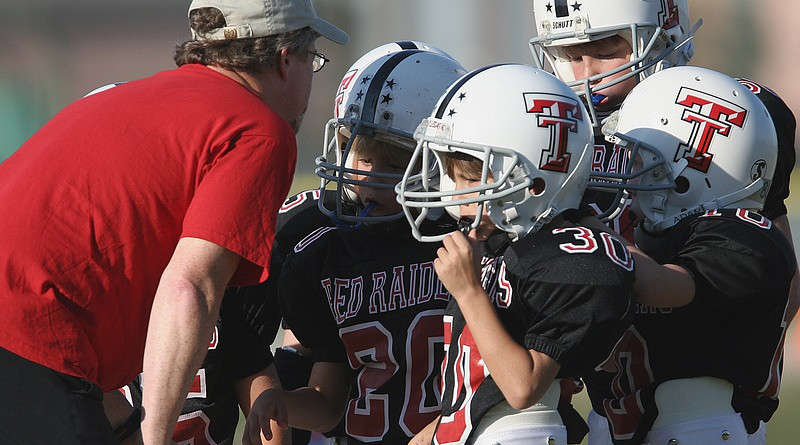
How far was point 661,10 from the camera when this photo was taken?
340 cm

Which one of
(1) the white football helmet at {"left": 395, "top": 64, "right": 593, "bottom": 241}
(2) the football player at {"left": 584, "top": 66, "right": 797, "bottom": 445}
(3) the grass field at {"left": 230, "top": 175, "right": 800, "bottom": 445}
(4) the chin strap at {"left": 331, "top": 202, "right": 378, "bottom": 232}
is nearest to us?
(1) the white football helmet at {"left": 395, "top": 64, "right": 593, "bottom": 241}

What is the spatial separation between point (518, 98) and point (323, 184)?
0.89 meters

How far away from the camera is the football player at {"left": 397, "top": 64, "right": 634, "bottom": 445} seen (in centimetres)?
233

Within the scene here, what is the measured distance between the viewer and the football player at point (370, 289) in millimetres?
2932

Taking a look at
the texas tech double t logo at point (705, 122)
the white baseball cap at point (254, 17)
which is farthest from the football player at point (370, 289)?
the texas tech double t logo at point (705, 122)

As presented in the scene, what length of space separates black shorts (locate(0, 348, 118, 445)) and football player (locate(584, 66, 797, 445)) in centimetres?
136

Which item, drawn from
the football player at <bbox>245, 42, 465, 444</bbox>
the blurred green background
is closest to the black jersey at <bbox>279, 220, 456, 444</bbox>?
the football player at <bbox>245, 42, 465, 444</bbox>

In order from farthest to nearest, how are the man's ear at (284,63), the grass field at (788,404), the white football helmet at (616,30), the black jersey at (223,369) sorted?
the grass field at (788,404)
the white football helmet at (616,30)
the black jersey at (223,369)
the man's ear at (284,63)

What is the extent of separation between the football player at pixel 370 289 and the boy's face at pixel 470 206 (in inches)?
14.2

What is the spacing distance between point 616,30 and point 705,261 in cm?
101

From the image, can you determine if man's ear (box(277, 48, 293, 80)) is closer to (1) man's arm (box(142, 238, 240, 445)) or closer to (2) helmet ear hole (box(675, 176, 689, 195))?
(1) man's arm (box(142, 238, 240, 445))

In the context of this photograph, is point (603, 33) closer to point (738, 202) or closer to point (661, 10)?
point (661, 10)

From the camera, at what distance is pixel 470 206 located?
2.61 m

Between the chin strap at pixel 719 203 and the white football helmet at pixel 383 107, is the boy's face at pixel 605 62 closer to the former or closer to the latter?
the white football helmet at pixel 383 107
